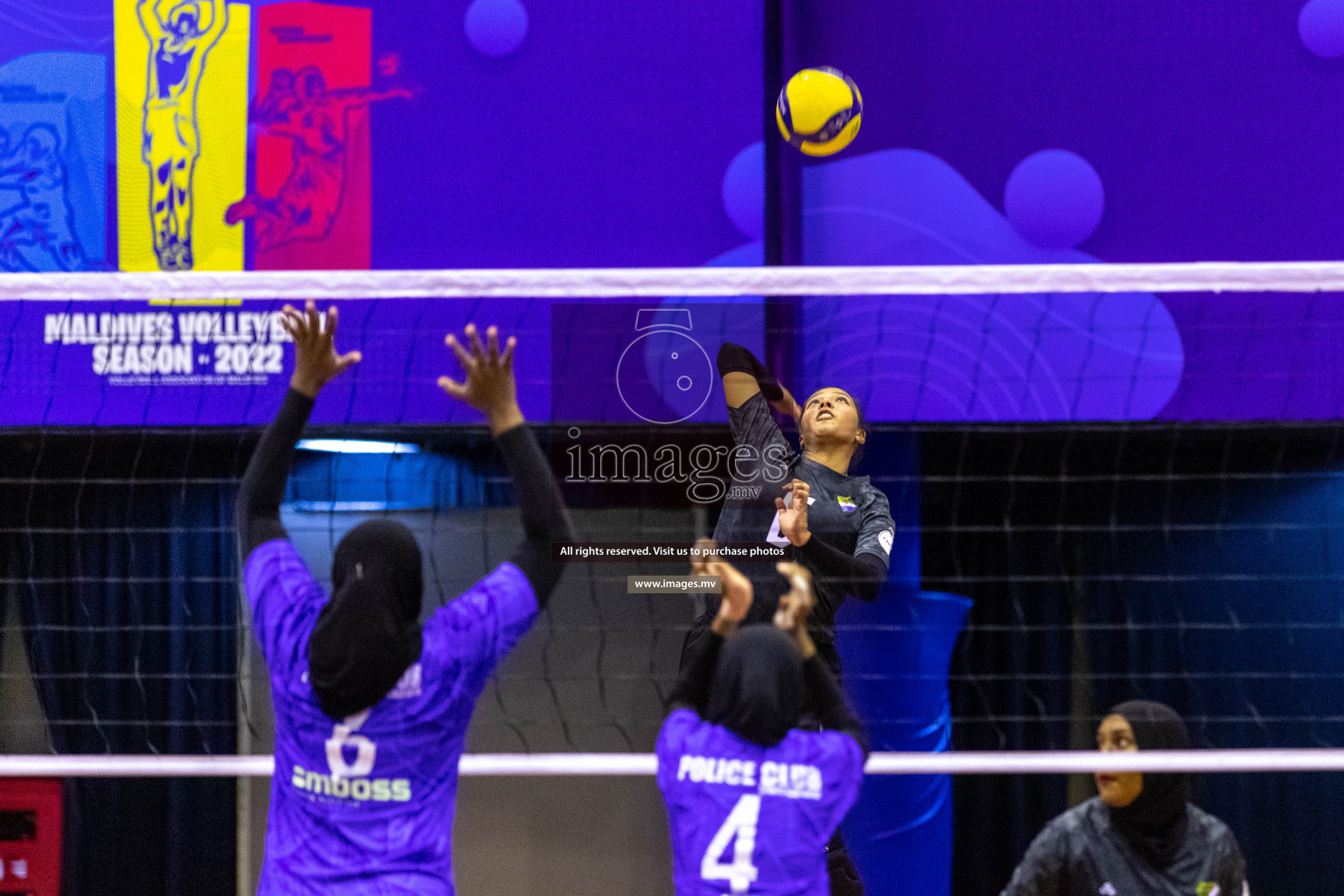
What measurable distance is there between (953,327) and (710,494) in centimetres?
122

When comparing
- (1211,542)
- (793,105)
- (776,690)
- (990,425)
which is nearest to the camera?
(776,690)

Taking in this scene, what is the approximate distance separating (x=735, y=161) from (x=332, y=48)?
1778 mm

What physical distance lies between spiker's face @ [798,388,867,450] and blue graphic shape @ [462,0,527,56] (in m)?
2.16

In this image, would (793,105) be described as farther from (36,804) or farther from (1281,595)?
(36,804)

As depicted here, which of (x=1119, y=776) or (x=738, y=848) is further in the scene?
(x=1119, y=776)

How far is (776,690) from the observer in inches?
96.5

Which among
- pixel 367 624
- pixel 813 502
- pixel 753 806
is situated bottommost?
pixel 753 806

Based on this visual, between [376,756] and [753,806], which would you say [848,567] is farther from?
[376,756]

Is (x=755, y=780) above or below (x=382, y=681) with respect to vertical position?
below

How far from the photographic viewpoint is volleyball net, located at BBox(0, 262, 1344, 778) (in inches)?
183

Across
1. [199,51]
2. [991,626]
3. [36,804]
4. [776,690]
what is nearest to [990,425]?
[991,626]

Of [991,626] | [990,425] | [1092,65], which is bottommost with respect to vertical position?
[991,626]

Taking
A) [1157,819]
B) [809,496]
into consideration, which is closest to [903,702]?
[809,496]

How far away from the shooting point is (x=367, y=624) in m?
2.23
